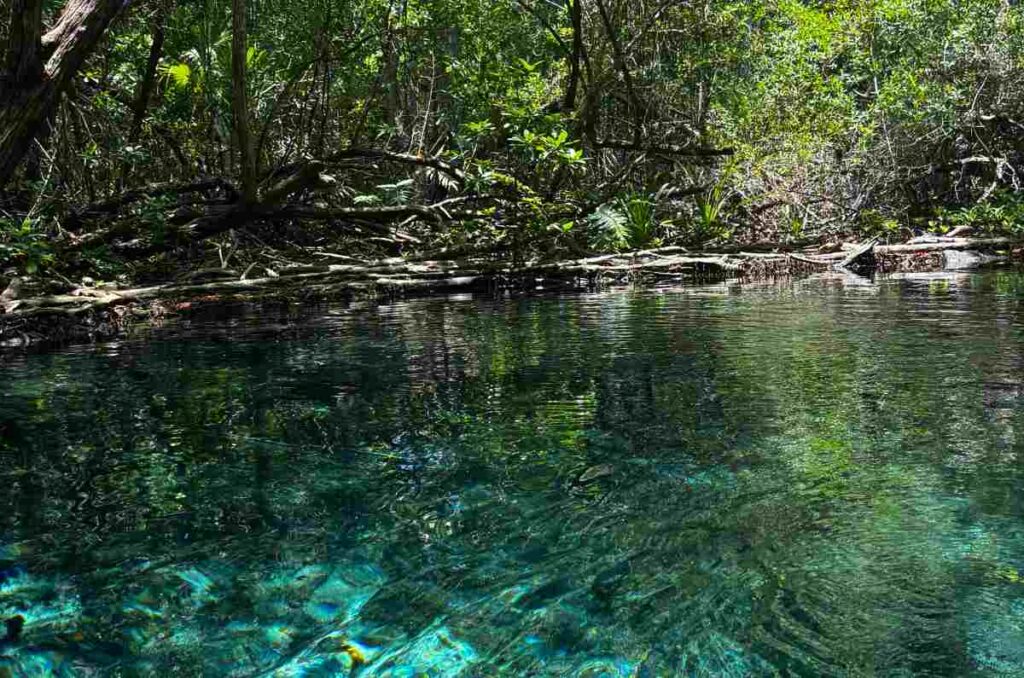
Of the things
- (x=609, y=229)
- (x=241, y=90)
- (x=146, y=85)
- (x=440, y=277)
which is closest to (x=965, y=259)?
(x=609, y=229)

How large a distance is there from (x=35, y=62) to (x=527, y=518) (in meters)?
5.97

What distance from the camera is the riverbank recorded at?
24.6ft

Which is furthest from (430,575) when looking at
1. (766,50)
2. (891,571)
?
(766,50)

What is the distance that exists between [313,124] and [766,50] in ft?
32.7

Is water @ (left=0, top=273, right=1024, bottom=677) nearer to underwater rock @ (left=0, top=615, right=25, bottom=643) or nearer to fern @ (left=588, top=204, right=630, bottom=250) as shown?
underwater rock @ (left=0, top=615, right=25, bottom=643)

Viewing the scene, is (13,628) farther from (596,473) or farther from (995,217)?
(995,217)

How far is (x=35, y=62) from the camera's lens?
6.55 metres

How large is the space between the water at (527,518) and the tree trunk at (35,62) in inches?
96.5

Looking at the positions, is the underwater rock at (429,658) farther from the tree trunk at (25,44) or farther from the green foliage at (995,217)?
the green foliage at (995,217)

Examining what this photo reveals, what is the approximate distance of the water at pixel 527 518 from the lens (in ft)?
6.36

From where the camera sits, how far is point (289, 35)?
14.7 metres

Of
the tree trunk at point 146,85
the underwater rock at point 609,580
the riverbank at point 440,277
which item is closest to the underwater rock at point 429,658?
the underwater rock at point 609,580

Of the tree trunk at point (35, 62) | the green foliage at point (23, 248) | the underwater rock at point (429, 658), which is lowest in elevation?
the underwater rock at point (429, 658)

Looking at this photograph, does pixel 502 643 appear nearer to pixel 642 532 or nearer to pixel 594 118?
pixel 642 532
